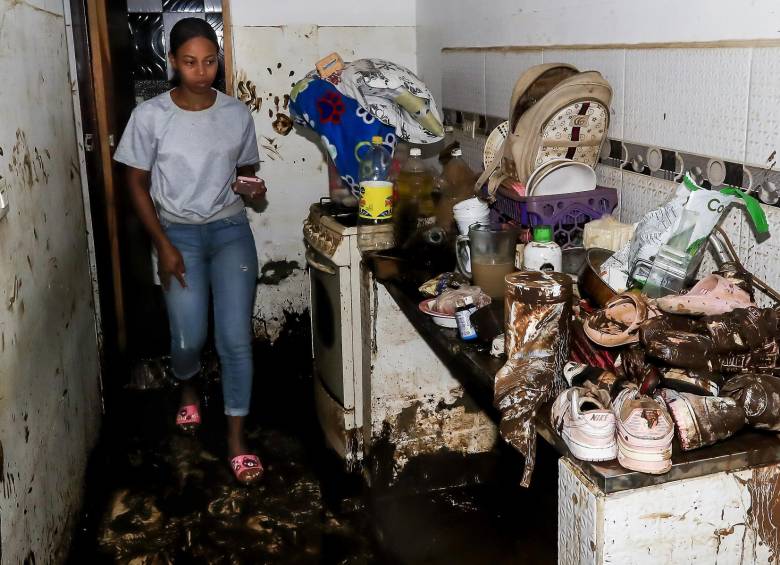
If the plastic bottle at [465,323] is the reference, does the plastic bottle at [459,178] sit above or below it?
above

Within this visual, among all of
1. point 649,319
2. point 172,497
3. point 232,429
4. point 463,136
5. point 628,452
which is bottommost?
point 172,497

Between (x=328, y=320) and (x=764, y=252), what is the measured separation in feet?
5.41

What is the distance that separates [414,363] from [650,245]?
1.22m

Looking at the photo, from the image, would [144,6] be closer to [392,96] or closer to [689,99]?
[392,96]

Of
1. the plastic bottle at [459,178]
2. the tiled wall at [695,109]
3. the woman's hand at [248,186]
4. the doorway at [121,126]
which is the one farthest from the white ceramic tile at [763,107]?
the doorway at [121,126]

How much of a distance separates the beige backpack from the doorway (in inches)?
70.1

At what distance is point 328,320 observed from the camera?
291 centimetres

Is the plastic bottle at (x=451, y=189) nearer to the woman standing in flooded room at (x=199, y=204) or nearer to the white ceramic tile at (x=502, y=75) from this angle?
the white ceramic tile at (x=502, y=75)

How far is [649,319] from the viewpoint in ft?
4.70

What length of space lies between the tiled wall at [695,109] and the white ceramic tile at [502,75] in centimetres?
5

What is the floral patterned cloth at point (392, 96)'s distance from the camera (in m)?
2.86

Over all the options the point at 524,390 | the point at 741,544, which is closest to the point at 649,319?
the point at 524,390

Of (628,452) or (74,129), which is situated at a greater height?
(74,129)

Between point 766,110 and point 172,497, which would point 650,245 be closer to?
point 766,110
